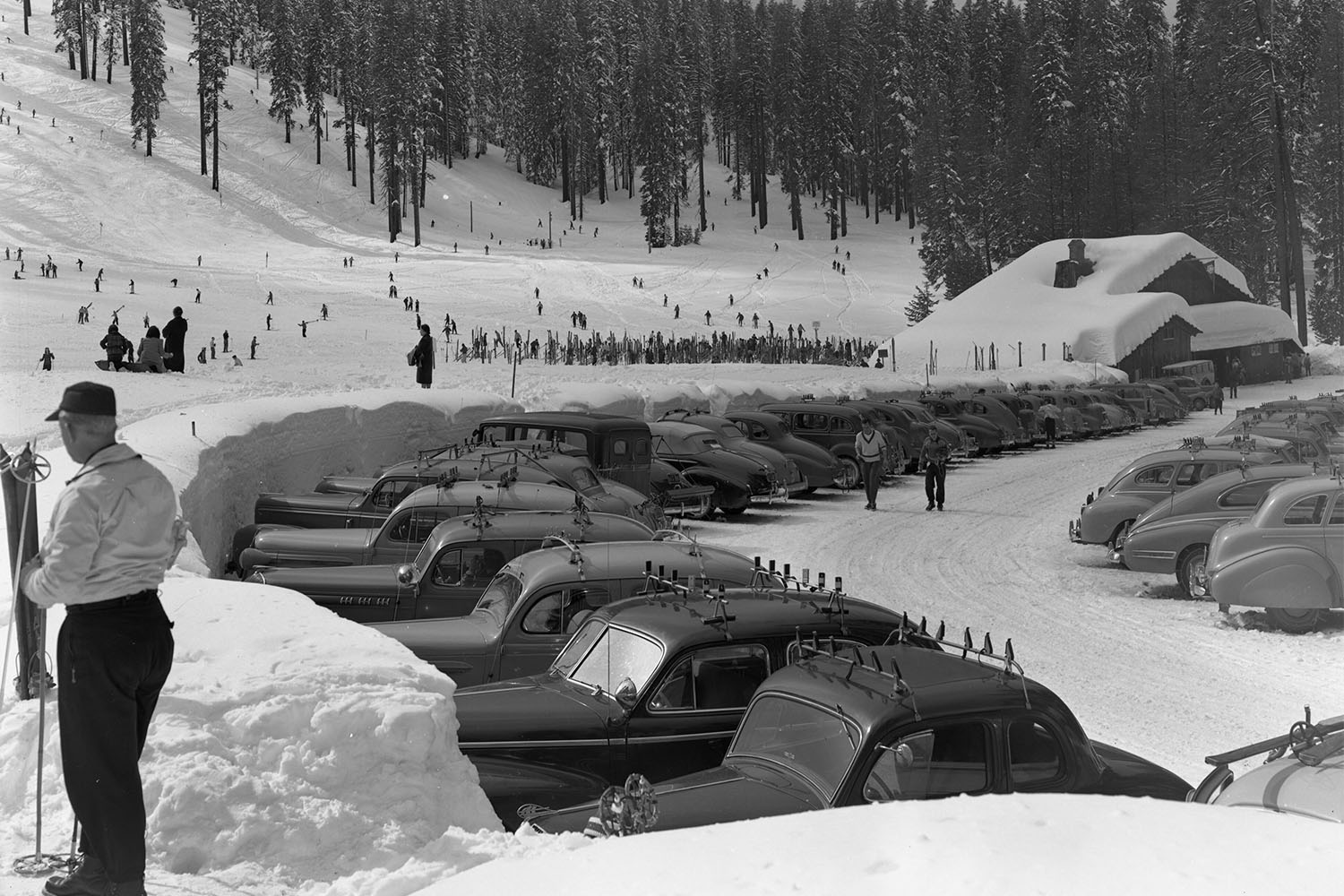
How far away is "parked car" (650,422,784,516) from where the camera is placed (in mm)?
20078

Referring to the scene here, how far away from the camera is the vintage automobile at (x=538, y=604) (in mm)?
8109

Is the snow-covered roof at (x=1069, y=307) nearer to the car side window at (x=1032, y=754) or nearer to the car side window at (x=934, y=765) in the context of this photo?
the car side window at (x=1032, y=754)

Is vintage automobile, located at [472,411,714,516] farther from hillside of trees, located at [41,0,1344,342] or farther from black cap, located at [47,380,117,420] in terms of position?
hillside of trees, located at [41,0,1344,342]

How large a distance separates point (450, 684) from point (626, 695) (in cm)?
110

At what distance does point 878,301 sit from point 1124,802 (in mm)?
73250

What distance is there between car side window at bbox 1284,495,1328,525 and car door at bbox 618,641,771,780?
7.60 meters

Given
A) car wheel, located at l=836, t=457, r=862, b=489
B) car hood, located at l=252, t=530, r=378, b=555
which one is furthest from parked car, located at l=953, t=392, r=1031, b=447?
car hood, located at l=252, t=530, r=378, b=555

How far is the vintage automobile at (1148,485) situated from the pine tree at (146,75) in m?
83.8

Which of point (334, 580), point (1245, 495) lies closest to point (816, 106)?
point (1245, 495)

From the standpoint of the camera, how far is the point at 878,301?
2972 inches

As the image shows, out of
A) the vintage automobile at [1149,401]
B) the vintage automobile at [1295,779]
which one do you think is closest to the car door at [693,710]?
the vintage automobile at [1295,779]

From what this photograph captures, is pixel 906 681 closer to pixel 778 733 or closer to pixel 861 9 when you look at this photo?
pixel 778 733

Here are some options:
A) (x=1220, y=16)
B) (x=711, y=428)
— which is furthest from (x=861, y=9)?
(x=711, y=428)

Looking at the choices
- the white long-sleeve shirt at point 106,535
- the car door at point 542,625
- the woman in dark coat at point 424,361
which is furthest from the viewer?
the woman in dark coat at point 424,361
